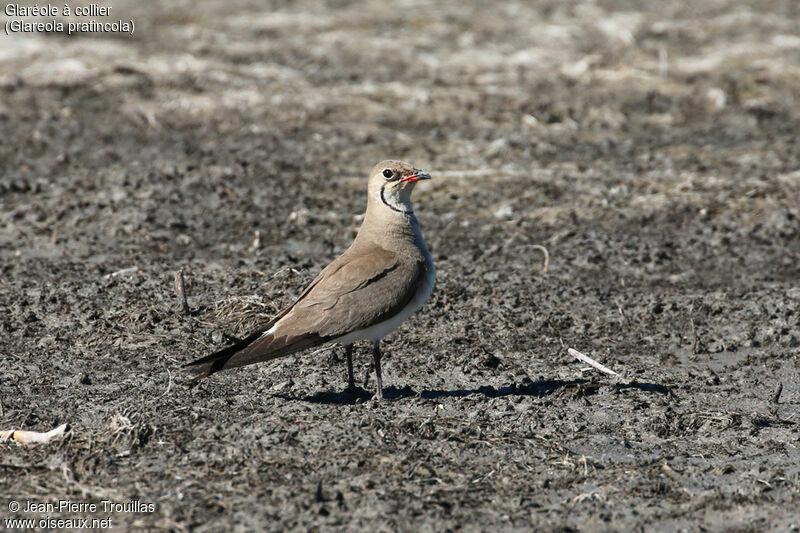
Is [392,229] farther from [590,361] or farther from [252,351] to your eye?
[590,361]

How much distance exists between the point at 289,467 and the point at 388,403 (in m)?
1.03

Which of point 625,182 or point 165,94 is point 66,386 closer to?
point 625,182

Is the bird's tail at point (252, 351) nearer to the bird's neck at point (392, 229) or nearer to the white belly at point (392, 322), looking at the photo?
the white belly at point (392, 322)

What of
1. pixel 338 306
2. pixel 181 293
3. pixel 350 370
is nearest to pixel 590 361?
pixel 350 370

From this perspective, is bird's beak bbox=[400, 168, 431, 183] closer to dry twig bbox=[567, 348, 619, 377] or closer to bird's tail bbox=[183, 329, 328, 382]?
bird's tail bbox=[183, 329, 328, 382]

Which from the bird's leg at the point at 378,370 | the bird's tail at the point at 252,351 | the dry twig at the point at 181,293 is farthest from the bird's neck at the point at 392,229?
the dry twig at the point at 181,293

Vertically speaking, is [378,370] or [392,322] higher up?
[392,322]

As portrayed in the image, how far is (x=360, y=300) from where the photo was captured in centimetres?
587

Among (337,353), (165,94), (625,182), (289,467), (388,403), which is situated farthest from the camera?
(165,94)

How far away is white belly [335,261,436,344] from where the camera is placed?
19.3ft

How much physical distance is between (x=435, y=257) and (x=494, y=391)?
251cm

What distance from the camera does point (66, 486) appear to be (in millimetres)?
4902

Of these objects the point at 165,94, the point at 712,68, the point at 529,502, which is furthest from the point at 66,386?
the point at 712,68

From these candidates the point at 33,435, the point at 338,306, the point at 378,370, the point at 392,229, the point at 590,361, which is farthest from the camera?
the point at 590,361
